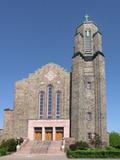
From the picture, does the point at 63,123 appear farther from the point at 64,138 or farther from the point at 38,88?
the point at 38,88

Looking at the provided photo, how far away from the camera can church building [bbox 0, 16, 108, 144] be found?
152ft

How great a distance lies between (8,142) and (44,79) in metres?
11.7

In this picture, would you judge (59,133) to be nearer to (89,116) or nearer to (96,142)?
(89,116)

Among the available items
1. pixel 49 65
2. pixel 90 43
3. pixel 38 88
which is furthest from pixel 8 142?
pixel 90 43

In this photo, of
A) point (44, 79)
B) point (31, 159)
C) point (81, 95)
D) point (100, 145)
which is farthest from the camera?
point (44, 79)

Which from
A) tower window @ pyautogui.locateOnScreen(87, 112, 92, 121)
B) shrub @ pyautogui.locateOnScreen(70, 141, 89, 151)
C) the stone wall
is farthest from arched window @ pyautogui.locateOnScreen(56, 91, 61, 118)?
shrub @ pyautogui.locateOnScreen(70, 141, 89, 151)

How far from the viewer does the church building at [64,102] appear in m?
46.2

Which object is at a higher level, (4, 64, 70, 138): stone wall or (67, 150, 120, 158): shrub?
(4, 64, 70, 138): stone wall

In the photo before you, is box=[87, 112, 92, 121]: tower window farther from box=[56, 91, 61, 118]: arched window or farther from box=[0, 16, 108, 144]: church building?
box=[56, 91, 61, 118]: arched window

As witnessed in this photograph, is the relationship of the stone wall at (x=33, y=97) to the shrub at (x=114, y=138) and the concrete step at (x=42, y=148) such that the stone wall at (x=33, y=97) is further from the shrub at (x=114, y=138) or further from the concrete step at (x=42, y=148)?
the shrub at (x=114, y=138)

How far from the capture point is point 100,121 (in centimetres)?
4562

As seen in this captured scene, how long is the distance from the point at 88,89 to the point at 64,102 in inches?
161

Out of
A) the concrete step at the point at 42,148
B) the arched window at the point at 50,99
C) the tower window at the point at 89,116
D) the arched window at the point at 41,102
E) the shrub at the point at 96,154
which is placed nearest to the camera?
the shrub at the point at 96,154

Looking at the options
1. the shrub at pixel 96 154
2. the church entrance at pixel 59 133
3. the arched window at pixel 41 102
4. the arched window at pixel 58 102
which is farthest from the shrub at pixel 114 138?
the shrub at pixel 96 154
